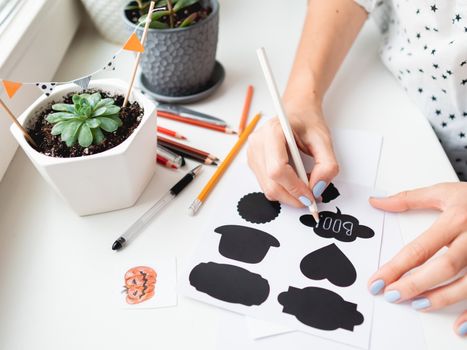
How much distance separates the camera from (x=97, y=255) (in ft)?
1.65

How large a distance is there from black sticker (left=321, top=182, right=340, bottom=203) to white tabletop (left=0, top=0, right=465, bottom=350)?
0.20 ft

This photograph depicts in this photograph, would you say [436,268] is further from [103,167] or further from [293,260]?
[103,167]

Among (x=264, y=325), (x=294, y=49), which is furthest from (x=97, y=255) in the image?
(x=294, y=49)

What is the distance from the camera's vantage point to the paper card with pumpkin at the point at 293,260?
44cm

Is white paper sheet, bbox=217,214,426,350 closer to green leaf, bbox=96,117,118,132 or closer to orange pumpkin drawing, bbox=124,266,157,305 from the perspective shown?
orange pumpkin drawing, bbox=124,266,157,305

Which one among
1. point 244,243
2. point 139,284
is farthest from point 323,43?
point 139,284

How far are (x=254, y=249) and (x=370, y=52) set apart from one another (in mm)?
488

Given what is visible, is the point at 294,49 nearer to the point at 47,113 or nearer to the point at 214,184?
the point at 214,184

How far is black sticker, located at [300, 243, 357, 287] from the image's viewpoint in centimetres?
47

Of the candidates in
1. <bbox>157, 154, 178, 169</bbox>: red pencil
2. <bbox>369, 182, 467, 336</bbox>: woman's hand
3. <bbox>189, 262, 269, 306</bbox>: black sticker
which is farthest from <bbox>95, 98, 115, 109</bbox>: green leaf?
<bbox>369, 182, 467, 336</bbox>: woman's hand

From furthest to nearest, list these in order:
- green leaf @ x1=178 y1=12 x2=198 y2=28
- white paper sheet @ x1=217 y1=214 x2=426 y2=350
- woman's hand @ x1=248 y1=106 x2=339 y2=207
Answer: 1. green leaf @ x1=178 y1=12 x2=198 y2=28
2. woman's hand @ x1=248 y1=106 x2=339 y2=207
3. white paper sheet @ x1=217 y1=214 x2=426 y2=350

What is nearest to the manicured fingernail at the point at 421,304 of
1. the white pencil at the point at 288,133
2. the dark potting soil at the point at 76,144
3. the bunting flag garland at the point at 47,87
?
the white pencil at the point at 288,133

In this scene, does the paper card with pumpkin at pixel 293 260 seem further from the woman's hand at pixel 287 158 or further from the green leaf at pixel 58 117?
the green leaf at pixel 58 117

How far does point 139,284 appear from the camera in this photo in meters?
0.47
